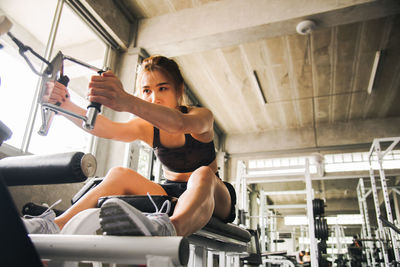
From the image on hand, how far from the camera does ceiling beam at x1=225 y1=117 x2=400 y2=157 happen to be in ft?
20.9

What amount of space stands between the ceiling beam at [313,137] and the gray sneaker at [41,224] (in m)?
6.40

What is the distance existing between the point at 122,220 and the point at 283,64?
4724 mm

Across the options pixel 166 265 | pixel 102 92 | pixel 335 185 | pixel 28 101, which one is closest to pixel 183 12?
pixel 28 101

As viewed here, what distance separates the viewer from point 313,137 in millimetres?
6730

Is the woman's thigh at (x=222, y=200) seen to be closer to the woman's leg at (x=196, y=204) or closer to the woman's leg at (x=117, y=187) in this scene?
the woman's leg at (x=196, y=204)

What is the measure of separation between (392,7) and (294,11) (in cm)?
97

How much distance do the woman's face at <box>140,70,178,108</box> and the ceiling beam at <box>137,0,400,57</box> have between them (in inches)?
90.8

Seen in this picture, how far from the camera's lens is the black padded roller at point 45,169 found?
77cm

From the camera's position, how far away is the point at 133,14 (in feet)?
13.2

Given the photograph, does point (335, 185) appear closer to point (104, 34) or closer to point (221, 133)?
point (221, 133)

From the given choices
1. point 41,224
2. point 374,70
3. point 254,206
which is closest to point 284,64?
point 374,70

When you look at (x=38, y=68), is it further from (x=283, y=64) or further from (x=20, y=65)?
(x=283, y=64)

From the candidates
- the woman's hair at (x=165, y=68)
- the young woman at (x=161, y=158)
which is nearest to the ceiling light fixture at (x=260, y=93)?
the woman's hair at (x=165, y=68)

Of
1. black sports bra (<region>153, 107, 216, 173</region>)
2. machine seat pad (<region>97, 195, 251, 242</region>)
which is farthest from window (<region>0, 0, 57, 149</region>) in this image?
machine seat pad (<region>97, 195, 251, 242</region>)
